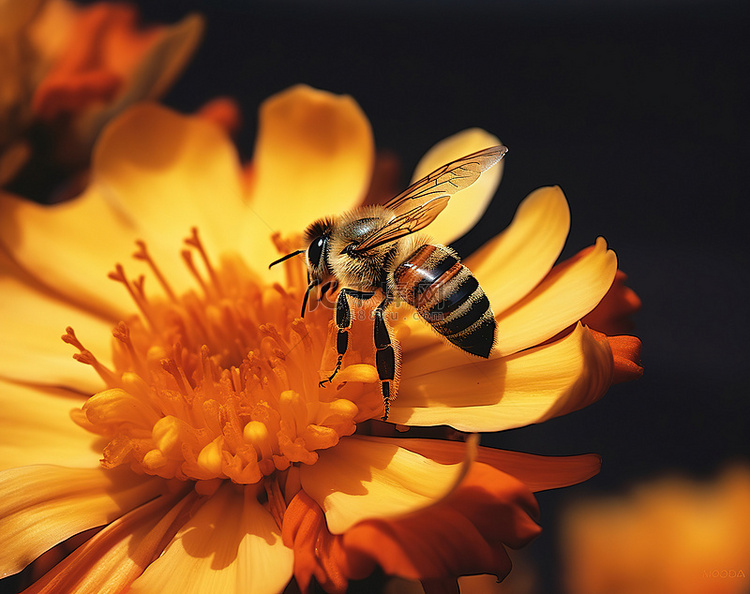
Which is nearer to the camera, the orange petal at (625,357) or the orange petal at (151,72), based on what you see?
the orange petal at (625,357)

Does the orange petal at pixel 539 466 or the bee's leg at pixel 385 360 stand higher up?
the bee's leg at pixel 385 360

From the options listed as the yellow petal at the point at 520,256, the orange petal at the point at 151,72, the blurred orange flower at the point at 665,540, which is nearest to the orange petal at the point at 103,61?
the orange petal at the point at 151,72

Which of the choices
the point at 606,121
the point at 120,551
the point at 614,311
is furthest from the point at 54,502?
the point at 606,121

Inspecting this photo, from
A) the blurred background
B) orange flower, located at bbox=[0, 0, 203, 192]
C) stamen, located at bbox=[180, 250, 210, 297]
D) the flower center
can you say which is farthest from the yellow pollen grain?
the blurred background

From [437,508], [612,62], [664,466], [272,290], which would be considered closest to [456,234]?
[272,290]

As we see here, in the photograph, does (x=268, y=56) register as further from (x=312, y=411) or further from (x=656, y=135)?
(x=312, y=411)

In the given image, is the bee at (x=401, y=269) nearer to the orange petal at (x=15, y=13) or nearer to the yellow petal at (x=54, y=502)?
the yellow petal at (x=54, y=502)

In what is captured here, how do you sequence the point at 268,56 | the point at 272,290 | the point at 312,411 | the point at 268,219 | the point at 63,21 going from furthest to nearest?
the point at 268,56, the point at 63,21, the point at 268,219, the point at 272,290, the point at 312,411
